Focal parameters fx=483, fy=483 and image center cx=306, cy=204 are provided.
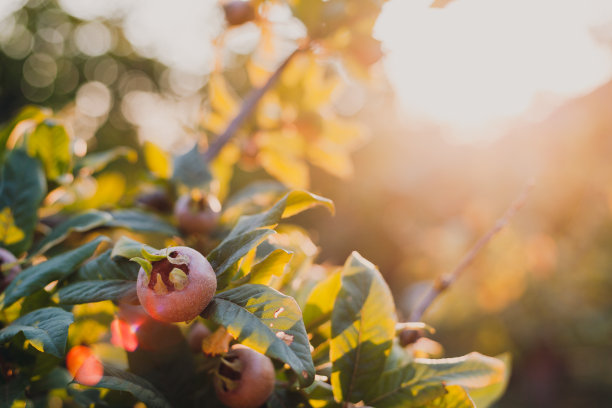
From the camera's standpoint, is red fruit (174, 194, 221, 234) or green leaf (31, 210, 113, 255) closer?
green leaf (31, 210, 113, 255)

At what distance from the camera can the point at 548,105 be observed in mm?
3936

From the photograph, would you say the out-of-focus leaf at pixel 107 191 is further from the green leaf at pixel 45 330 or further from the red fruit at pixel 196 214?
the green leaf at pixel 45 330

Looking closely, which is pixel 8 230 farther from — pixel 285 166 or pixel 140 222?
pixel 285 166

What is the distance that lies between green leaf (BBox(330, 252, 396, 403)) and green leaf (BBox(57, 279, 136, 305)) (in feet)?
0.70

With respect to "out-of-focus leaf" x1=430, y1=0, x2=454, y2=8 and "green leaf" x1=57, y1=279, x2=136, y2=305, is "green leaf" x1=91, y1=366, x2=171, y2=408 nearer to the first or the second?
"green leaf" x1=57, y1=279, x2=136, y2=305

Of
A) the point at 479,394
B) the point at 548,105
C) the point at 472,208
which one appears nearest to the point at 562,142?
the point at 548,105

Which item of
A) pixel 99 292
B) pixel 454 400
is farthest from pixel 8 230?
pixel 454 400

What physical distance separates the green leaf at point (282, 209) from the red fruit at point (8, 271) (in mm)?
307

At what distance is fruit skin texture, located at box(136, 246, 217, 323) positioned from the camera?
1.38 ft

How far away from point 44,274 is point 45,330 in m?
0.10

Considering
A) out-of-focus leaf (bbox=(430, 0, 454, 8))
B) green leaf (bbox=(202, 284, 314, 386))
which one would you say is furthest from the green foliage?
out-of-focus leaf (bbox=(430, 0, 454, 8))

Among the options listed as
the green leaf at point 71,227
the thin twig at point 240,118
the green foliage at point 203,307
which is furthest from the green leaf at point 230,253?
the thin twig at point 240,118

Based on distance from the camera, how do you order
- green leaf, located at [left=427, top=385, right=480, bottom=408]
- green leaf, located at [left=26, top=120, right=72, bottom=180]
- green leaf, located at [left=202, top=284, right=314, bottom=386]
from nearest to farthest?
green leaf, located at [left=202, top=284, right=314, bottom=386]
green leaf, located at [left=427, top=385, right=480, bottom=408]
green leaf, located at [left=26, top=120, right=72, bottom=180]

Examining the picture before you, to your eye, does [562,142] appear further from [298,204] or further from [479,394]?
[298,204]
